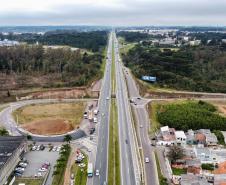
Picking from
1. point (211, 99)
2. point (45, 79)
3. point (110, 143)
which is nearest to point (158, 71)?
point (211, 99)

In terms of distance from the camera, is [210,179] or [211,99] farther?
[211,99]

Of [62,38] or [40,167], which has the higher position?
[62,38]

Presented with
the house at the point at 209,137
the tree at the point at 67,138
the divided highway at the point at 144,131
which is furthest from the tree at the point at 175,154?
the tree at the point at 67,138

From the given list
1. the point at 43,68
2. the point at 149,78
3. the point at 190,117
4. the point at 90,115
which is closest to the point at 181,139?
the point at 190,117

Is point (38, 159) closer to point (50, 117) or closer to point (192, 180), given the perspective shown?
point (50, 117)

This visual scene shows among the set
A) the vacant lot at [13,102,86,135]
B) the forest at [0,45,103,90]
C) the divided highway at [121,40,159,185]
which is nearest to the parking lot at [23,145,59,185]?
the vacant lot at [13,102,86,135]

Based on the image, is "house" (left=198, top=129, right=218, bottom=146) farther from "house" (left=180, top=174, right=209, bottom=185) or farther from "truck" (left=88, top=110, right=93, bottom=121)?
"truck" (left=88, top=110, right=93, bottom=121)

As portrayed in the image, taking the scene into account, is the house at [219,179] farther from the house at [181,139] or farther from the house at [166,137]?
the house at [181,139]

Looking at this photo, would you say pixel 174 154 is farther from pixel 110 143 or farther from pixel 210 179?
pixel 110 143
